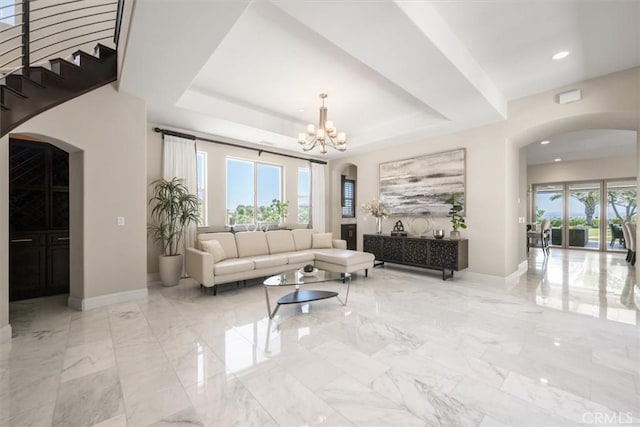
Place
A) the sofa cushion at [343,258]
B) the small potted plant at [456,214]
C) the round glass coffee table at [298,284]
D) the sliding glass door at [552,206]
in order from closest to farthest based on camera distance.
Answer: the round glass coffee table at [298,284]
the sofa cushion at [343,258]
the small potted plant at [456,214]
the sliding glass door at [552,206]

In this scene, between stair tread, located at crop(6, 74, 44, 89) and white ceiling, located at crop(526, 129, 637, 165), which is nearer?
stair tread, located at crop(6, 74, 44, 89)

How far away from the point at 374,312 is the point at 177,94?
12.8 ft

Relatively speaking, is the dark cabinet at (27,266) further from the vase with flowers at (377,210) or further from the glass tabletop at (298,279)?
the vase with flowers at (377,210)

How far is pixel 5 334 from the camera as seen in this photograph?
2.57m

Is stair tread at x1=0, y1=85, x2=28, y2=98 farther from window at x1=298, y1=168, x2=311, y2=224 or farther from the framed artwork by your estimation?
the framed artwork

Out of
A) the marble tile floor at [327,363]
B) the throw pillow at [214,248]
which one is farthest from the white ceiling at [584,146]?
the throw pillow at [214,248]

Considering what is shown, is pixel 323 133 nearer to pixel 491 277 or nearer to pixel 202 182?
pixel 202 182

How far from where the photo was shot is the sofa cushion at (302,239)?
5.70m

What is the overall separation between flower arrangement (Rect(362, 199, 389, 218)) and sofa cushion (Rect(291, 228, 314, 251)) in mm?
1517

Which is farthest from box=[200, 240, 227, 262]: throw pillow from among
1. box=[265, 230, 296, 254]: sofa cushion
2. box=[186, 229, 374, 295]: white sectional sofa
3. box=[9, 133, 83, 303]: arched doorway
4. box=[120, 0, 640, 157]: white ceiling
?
box=[120, 0, 640, 157]: white ceiling

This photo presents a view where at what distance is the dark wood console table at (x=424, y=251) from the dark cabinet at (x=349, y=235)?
216 centimetres

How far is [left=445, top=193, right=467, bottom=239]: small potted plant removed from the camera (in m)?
→ 5.00

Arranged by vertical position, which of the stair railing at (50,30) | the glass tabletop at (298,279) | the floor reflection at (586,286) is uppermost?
the stair railing at (50,30)

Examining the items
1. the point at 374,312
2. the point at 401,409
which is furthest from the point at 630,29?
the point at 401,409
